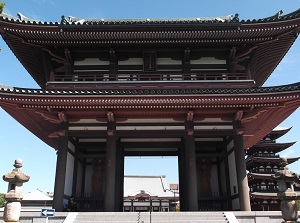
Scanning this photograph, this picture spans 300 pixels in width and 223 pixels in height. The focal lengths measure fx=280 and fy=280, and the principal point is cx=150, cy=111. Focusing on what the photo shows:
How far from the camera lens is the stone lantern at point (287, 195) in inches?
355

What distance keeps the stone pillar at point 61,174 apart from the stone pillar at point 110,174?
7.23ft

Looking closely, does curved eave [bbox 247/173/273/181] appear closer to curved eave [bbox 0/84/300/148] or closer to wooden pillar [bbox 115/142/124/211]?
curved eave [bbox 0/84/300/148]

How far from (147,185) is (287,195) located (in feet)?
118

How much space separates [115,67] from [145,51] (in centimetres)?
200

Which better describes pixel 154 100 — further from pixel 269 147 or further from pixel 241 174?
pixel 269 147

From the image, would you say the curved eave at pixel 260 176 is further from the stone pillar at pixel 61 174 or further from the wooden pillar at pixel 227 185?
the stone pillar at pixel 61 174

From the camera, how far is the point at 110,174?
1395 centimetres

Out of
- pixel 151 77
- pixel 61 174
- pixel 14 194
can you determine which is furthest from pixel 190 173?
pixel 14 194

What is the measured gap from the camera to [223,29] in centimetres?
1497

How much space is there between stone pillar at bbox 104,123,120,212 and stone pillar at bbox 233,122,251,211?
619 cm

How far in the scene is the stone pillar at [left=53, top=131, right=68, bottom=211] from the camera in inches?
538

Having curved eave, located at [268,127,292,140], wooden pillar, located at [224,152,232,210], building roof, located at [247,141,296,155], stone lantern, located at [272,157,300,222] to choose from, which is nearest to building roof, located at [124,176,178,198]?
building roof, located at [247,141,296,155]

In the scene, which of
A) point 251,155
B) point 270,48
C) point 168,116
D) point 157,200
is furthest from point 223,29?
point 157,200

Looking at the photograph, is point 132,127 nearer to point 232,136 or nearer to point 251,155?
point 232,136
